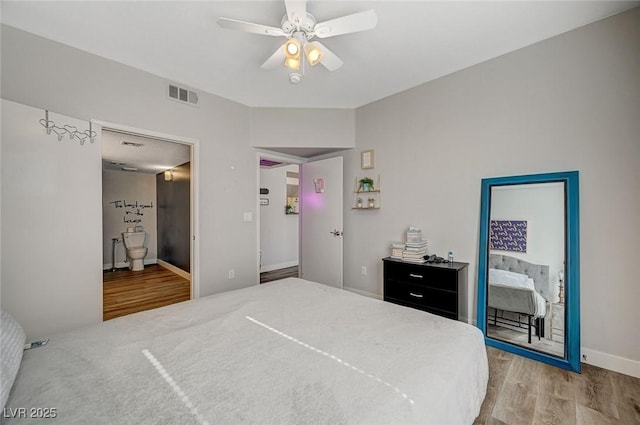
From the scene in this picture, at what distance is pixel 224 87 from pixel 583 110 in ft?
11.6

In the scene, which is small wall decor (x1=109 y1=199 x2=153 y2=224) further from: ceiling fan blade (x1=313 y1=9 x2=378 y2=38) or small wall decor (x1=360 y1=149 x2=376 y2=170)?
ceiling fan blade (x1=313 y1=9 x2=378 y2=38)

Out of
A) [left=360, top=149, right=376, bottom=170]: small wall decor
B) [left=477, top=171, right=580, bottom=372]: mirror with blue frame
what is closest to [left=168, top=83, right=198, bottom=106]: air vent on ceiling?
[left=360, top=149, right=376, bottom=170]: small wall decor

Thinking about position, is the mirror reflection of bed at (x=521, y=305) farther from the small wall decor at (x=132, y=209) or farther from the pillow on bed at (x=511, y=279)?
the small wall decor at (x=132, y=209)

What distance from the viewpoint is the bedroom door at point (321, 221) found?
3.98 meters

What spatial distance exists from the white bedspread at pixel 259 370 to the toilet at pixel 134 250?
5.00 meters

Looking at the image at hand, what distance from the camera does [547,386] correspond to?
185cm

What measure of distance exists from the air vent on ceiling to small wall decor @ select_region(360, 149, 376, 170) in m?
2.22

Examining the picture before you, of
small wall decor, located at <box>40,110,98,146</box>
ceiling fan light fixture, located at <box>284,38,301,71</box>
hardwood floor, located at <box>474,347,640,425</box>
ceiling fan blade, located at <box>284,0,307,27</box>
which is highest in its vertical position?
ceiling fan blade, located at <box>284,0,307,27</box>

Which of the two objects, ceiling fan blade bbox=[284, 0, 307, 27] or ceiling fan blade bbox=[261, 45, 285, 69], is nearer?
ceiling fan blade bbox=[284, 0, 307, 27]

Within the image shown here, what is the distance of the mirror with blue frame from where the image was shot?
2.12 meters

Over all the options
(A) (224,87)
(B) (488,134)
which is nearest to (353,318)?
(B) (488,134)

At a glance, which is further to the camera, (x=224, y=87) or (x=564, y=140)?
(x=224, y=87)

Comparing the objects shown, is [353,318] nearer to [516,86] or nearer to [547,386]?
[547,386]

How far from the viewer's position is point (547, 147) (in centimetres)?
232
